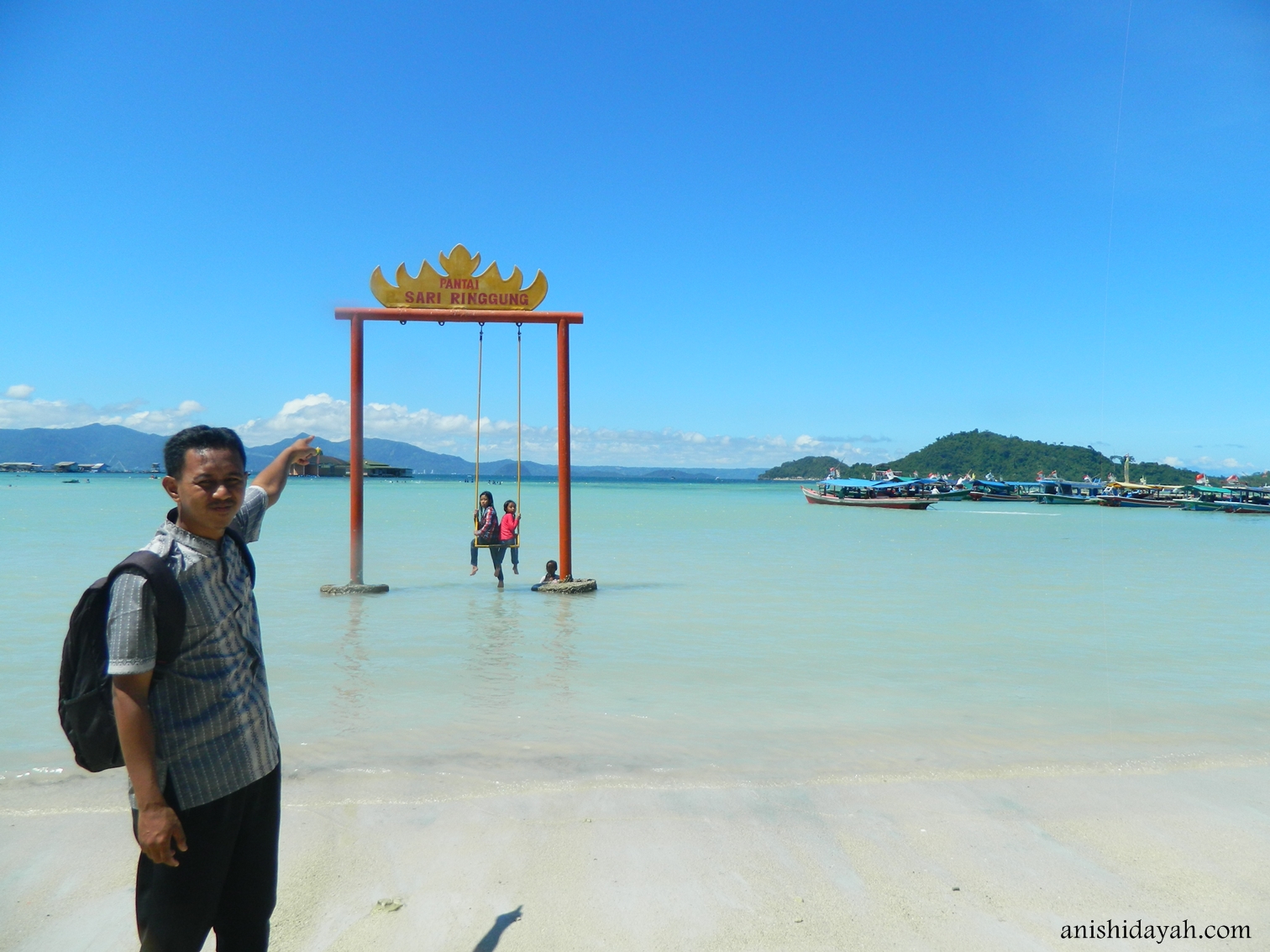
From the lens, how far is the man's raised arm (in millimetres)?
Answer: 2990

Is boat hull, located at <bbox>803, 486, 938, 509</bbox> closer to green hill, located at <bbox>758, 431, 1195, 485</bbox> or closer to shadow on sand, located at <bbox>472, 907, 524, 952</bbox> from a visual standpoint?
shadow on sand, located at <bbox>472, 907, 524, 952</bbox>

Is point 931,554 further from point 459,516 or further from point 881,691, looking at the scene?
point 459,516

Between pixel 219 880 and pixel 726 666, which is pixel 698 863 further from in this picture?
pixel 726 666

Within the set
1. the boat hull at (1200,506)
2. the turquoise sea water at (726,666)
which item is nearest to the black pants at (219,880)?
the turquoise sea water at (726,666)

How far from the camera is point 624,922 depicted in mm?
3172

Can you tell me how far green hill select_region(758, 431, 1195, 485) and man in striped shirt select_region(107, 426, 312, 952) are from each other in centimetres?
13629

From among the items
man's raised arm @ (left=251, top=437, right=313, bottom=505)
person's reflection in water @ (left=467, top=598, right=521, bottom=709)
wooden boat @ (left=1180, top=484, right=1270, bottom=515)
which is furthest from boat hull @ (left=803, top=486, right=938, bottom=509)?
man's raised arm @ (left=251, top=437, right=313, bottom=505)

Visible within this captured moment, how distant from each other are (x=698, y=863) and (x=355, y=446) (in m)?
9.40

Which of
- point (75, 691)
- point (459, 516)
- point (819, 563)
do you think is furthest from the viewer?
point (459, 516)

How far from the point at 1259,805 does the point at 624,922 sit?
362cm

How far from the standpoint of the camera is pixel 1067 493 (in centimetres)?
7806

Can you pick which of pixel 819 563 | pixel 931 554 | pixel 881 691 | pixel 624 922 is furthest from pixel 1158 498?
pixel 624 922

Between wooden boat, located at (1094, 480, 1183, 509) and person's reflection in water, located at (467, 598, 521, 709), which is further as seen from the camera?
wooden boat, located at (1094, 480, 1183, 509)

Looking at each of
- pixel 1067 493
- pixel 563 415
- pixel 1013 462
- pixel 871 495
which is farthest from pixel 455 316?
pixel 1013 462
